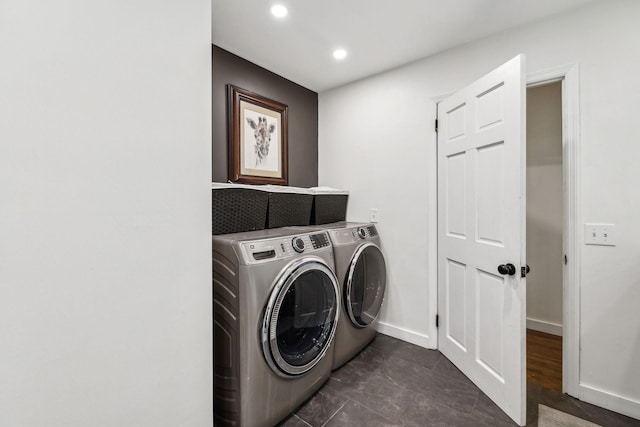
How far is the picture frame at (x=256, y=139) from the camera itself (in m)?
2.25

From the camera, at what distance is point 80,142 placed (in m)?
0.84

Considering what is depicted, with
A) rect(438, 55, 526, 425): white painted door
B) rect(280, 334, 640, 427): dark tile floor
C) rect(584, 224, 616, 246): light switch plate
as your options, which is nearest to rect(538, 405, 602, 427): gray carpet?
rect(280, 334, 640, 427): dark tile floor

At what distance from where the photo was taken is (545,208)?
276 centimetres

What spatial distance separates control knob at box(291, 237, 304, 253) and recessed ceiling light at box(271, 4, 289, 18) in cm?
141

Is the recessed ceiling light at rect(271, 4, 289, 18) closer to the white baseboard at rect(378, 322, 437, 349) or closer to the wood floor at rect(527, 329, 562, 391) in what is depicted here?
the white baseboard at rect(378, 322, 437, 349)

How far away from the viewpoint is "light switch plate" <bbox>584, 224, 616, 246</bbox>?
1.60 metres

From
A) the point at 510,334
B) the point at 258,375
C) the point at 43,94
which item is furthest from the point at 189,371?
the point at 510,334

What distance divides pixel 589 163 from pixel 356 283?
1674 millimetres

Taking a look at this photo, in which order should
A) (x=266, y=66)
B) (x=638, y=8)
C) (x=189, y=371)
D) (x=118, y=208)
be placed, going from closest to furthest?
(x=118, y=208), (x=189, y=371), (x=638, y=8), (x=266, y=66)

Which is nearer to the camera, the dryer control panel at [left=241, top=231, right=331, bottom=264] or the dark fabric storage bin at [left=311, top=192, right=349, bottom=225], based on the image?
the dryer control panel at [left=241, top=231, right=331, bottom=264]

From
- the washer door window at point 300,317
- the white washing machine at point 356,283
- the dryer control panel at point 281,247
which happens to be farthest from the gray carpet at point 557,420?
the dryer control panel at point 281,247

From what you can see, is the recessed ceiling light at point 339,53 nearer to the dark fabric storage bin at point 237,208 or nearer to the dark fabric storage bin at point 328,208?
the dark fabric storage bin at point 328,208

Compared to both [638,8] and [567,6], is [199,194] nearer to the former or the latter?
[567,6]

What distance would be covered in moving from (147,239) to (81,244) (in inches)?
7.2
